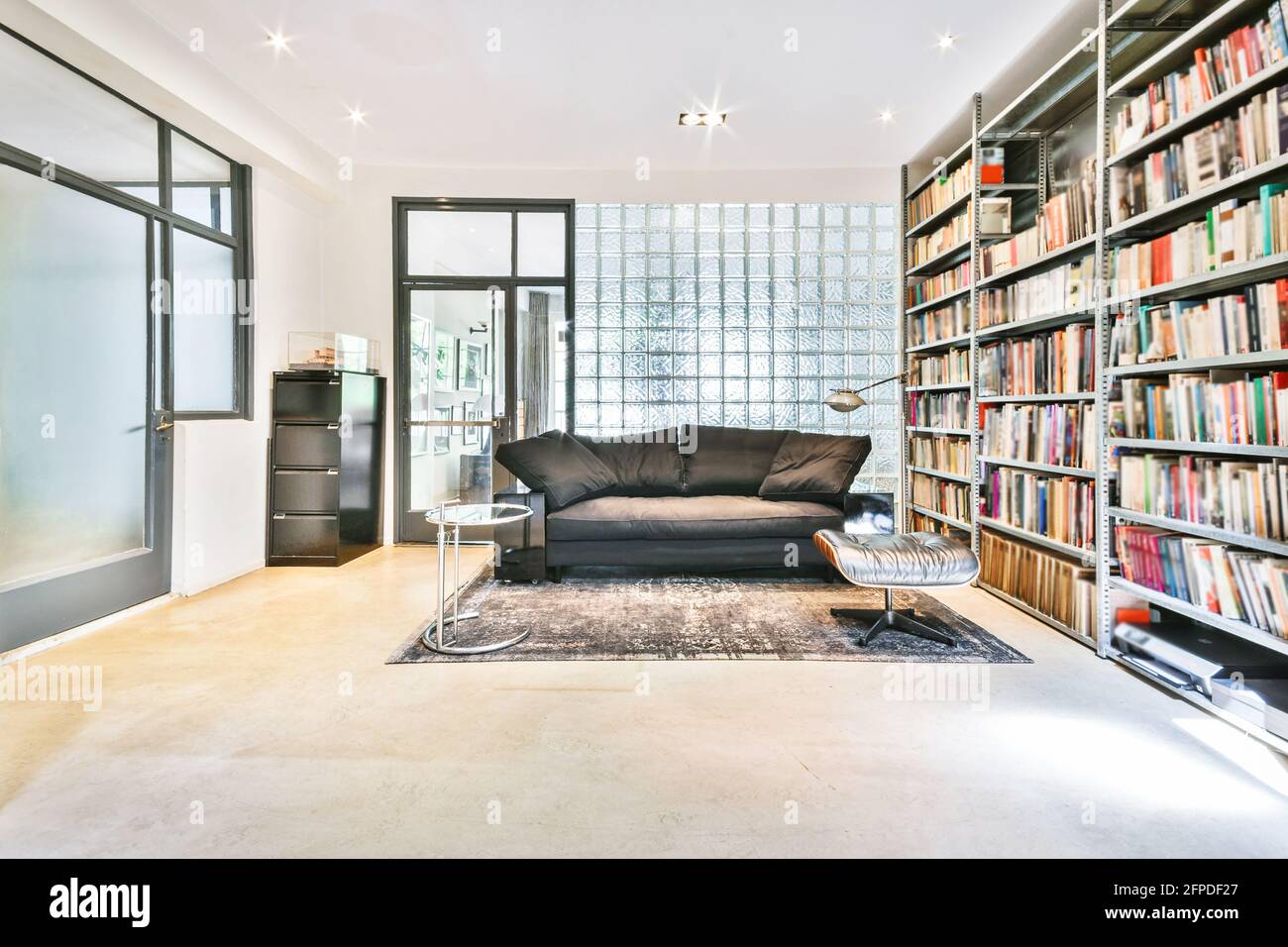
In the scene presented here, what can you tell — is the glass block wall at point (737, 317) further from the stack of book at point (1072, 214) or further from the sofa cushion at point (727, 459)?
the stack of book at point (1072, 214)

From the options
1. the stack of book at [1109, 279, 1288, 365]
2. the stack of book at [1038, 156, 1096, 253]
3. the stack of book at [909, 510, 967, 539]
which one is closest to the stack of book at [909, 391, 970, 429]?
the stack of book at [909, 510, 967, 539]

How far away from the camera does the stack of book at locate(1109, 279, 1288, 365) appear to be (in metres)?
2.02

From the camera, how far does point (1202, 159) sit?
2.28 m

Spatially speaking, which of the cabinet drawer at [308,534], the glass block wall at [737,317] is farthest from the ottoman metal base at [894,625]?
the cabinet drawer at [308,534]

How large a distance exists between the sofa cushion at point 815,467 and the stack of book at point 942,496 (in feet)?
1.81

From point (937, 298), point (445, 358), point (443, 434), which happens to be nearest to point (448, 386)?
point (445, 358)

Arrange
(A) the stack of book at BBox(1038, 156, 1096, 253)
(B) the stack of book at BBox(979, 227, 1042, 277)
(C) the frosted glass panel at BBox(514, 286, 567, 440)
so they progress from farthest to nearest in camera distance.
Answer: (C) the frosted glass panel at BBox(514, 286, 567, 440) < (B) the stack of book at BBox(979, 227, 1042, 277) < (A) the stack of book at BBox(1038, 156, 1096, 253)

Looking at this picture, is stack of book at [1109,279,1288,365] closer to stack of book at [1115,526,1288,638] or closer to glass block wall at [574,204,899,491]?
stack of book at [1115,526,1288,638]

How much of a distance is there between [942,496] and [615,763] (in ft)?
10.7

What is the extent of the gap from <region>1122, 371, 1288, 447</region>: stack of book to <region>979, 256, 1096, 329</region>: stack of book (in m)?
0.55

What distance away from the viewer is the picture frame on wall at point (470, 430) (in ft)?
17.2

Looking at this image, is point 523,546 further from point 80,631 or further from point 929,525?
point 929,525

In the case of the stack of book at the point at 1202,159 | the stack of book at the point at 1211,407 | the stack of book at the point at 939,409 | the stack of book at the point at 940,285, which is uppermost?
the stack of book at the point at 940,285

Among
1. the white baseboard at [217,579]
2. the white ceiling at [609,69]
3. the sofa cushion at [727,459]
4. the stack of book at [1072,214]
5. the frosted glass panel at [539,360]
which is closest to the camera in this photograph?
the stack of book at [1072,214]
